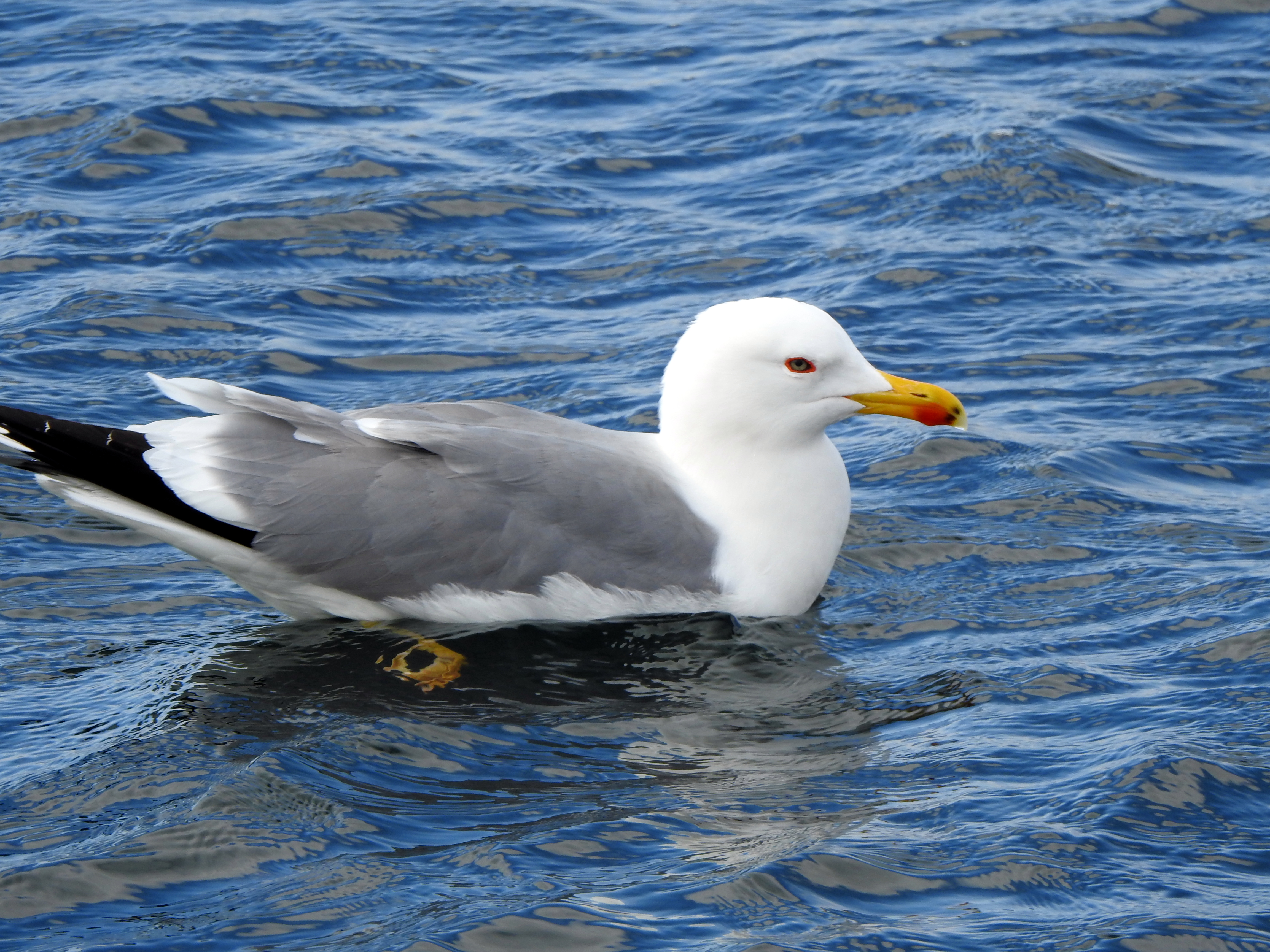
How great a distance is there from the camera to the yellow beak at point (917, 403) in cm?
678

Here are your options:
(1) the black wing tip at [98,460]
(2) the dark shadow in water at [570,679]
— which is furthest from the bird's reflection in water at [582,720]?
(1) the black wing tip at [98,460]

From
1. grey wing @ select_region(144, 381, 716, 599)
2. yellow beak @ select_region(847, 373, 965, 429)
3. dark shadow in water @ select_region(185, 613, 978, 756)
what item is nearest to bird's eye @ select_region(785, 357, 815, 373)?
yellow beak @ select_region(847, 373, 965, 429)

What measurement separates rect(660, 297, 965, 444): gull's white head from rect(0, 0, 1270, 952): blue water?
80 cm

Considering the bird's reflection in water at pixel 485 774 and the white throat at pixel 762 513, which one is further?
the white throat at pixel 762 513

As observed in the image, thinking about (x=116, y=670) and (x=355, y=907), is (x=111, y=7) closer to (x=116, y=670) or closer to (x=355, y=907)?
(x=116, y=670)

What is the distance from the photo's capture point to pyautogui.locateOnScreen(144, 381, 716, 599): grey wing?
6379mm

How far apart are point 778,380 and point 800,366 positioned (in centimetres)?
11

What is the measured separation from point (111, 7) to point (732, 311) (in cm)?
922

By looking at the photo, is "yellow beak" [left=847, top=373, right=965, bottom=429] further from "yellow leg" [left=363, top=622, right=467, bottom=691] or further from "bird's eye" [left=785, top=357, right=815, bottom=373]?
"yellow leg" [left=363, top=622, right=467, bottom=691]

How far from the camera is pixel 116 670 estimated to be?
6289 millimetres

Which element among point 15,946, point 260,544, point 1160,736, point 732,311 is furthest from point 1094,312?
point 15,946

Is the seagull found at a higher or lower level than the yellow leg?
higher

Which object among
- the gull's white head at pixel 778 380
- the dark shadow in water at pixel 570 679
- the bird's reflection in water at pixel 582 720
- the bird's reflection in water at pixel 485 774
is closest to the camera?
the bird's reflection in water at pixel 485 774

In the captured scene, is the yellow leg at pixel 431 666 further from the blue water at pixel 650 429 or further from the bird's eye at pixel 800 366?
the bird's eye at pixel 800 366
